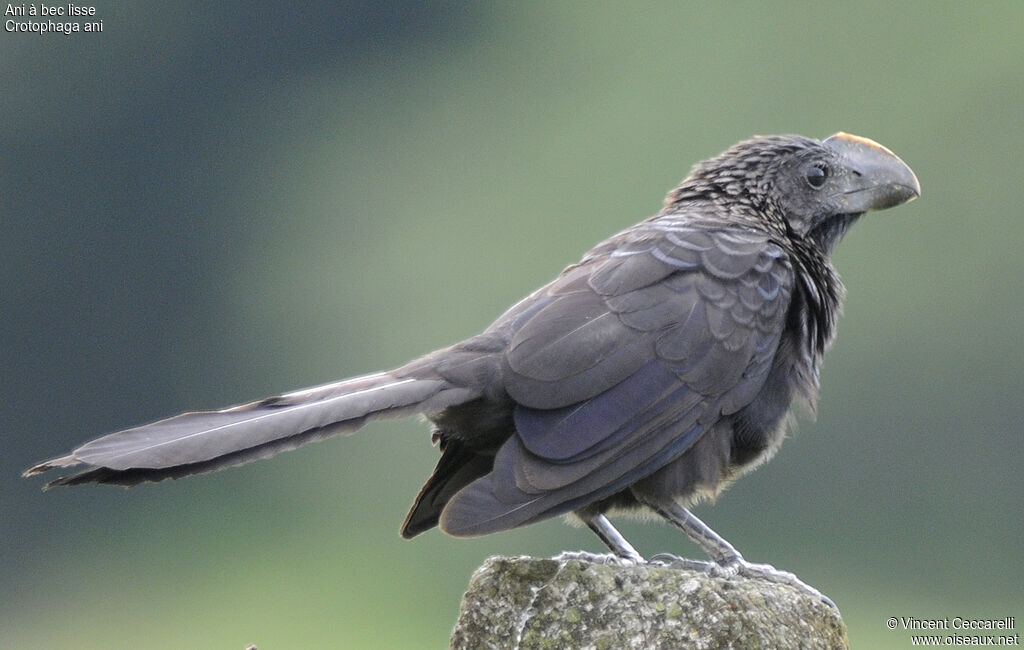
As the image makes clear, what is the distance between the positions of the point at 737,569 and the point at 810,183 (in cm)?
217

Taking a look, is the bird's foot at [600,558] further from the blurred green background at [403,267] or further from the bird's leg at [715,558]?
the blurred green background at [403,267]

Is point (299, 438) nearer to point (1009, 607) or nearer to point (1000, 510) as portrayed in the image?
point (1009, 607)

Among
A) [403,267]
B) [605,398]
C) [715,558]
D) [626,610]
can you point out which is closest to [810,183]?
[605,398]

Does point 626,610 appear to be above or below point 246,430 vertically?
below

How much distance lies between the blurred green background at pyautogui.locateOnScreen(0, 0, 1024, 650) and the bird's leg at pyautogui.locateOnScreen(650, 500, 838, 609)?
32.5 ft

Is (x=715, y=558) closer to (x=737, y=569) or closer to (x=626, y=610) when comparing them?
(x=737, y=569)

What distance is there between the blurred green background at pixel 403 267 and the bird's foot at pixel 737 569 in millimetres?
10015

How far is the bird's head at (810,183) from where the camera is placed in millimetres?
7473

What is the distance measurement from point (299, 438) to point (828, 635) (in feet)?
6.53

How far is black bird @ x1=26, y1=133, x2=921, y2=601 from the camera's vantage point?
5766 millimetres

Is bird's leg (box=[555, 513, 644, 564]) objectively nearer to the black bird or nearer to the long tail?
the black bird

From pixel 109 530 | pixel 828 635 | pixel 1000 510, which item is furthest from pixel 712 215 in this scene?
pixel 109 530

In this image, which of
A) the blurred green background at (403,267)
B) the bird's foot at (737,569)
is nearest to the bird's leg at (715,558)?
the bird's foot at (737,569)

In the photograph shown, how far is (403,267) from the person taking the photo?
21406 millimetres
